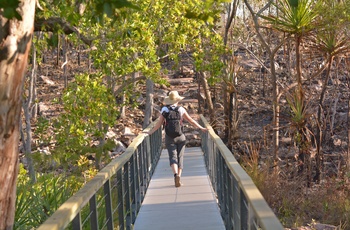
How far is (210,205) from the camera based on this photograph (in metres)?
10.4

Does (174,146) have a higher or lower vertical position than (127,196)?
higher

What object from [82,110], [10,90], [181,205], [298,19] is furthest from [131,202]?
[82,110]

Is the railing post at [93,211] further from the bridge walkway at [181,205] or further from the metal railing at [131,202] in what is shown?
the bridge walkway at [181,205]

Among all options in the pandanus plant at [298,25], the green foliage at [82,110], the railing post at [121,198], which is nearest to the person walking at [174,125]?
the railing post at [121,198]

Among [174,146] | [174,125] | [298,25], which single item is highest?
[298,25]

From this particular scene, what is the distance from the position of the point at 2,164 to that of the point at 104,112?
14.6 metres

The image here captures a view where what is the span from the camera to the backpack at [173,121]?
39.3 ft

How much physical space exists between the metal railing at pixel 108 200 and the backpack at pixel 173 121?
21.4 inches

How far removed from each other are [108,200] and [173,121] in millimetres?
5295

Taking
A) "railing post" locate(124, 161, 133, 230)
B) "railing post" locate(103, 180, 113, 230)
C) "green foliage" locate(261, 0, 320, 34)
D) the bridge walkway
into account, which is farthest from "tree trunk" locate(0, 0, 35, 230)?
"green foliage" locate(261, 0, 320, 34)

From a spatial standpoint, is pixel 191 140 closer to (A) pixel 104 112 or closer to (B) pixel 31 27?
(A) pixel 104 112

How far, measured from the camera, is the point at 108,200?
22.3 feet

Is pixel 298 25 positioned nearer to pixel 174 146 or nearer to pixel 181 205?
pixel 174 146

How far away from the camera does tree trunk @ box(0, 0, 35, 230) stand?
18.3 feet
